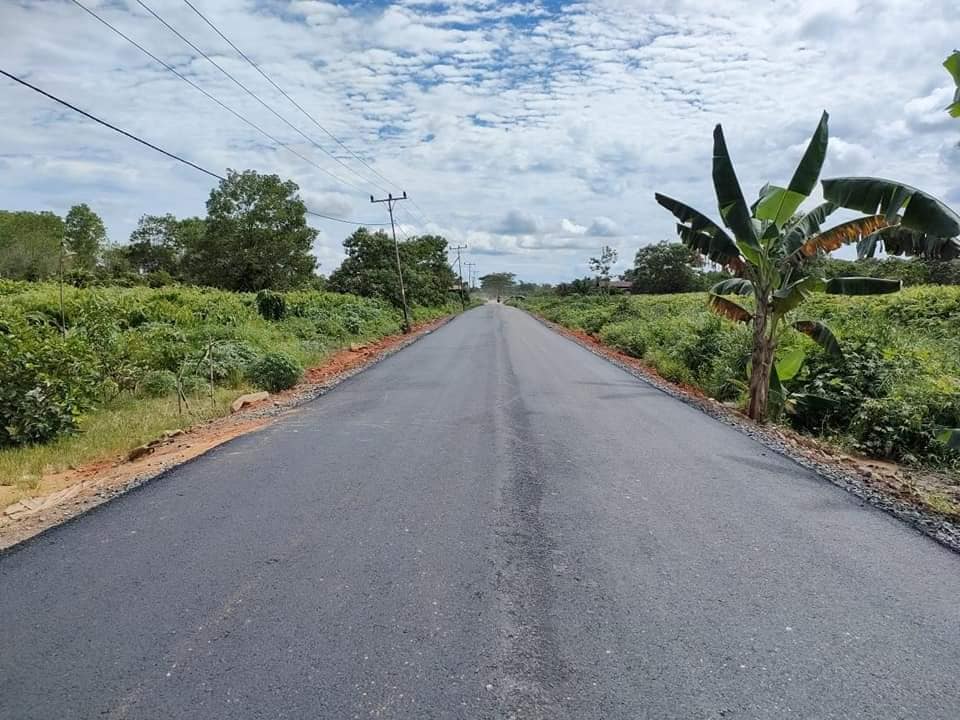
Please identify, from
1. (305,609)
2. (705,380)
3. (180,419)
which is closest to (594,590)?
(305,609)

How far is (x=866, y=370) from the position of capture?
10656 mm

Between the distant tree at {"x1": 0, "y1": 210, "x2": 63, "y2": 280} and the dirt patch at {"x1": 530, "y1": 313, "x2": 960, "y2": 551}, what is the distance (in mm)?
45083

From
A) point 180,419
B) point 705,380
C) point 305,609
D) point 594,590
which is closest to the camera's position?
point 305,609

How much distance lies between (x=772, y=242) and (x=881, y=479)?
4509mm

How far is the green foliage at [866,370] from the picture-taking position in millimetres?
8680

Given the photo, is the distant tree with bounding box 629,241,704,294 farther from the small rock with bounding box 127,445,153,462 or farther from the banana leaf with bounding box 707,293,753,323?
the small rock with bounding box 127,445,153,462

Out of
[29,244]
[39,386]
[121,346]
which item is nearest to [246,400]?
[121,346]

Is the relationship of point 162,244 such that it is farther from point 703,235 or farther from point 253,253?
point 703,235

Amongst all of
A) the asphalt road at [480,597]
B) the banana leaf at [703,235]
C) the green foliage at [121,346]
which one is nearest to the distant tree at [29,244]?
the green foliage at [121,346]

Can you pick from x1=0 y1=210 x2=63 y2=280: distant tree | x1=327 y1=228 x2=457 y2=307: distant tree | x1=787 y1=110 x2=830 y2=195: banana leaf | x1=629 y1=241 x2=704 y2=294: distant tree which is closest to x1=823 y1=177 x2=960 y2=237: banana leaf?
x1=787 y1=110 x2=830 y2=195: banana leaf

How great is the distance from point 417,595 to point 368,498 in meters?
1.88

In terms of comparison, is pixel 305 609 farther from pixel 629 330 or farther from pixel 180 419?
pixel 629 330

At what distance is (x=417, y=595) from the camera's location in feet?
12.3

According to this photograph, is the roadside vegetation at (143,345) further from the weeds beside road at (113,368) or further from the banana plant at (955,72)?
the banana plant at (955,72)
